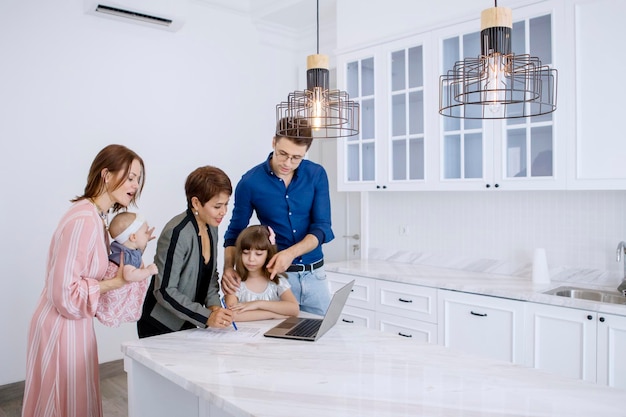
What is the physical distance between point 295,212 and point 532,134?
1.48 meters

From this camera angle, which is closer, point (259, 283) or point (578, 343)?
point (259, 283)

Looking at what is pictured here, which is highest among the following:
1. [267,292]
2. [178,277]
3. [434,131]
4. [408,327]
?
[434,131]

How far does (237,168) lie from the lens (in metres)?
4.57

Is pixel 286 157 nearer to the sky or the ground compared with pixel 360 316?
nearer to the sky

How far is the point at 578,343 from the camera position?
2.57m

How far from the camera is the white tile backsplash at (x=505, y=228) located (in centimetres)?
303

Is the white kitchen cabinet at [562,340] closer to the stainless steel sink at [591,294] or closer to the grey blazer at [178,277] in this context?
the stainless steel sink at [591,294]

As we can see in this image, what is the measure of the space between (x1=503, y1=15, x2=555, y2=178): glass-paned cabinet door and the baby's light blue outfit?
1.59 meters

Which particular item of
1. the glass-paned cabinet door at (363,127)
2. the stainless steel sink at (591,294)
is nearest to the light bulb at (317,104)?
the stainless steel sink at (591,294)

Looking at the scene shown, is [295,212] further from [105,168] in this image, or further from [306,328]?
[105,168]

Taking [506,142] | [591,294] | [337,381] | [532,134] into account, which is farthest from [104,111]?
[591,294]

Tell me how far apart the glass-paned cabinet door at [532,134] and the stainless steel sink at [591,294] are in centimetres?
68

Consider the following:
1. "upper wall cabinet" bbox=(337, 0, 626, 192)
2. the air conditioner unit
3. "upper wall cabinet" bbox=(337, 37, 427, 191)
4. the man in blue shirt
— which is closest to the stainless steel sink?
"upper wall cabinet" bbox=(337, 0, 626, 192)

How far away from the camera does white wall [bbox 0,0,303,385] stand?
3.39 metres
